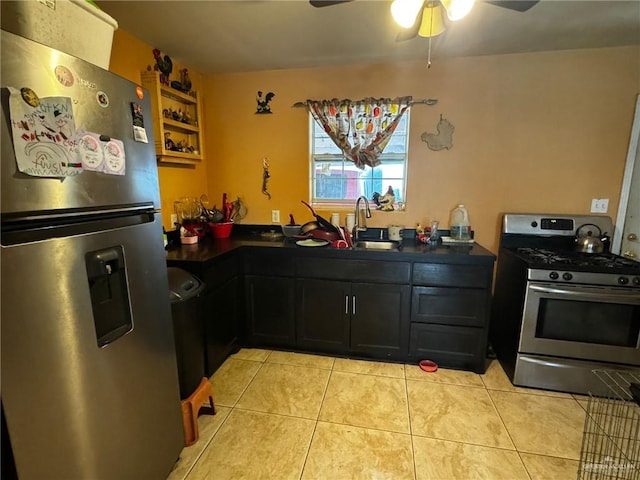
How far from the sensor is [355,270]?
2391mm

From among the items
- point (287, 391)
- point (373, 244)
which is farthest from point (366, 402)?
point (373, 244)

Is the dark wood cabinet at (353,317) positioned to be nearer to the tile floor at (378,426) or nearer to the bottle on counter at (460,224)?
the tile floor at (378,426)

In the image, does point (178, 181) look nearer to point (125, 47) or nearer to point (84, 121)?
point (125, 47)

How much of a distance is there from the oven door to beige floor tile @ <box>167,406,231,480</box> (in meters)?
2.02

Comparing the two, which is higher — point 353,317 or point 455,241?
point 455,241

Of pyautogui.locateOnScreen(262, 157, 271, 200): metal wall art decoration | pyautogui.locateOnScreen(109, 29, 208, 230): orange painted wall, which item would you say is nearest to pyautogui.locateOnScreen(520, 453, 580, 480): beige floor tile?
pyautogui.locateOnScreen(262, 157, 271, 200): metal wall art decoration

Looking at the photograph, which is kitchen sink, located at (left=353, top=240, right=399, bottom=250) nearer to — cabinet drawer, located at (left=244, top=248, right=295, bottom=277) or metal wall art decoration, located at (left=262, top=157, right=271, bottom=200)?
cabinet drawer, located at (left=244, top=248, right=295, bottom=277)

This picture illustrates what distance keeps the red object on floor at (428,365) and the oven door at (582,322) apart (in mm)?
597

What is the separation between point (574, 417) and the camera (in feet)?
6.34

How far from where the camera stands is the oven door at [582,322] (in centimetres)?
200

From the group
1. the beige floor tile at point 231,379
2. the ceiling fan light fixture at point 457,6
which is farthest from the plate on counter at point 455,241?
the beige floor tile at point 231,379

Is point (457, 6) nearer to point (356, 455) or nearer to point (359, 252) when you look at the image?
point (359, 252)

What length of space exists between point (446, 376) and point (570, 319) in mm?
890

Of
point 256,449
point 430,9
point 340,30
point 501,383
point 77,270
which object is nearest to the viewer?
point 77,270
